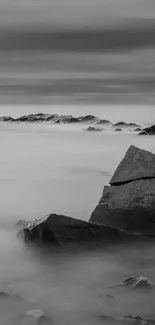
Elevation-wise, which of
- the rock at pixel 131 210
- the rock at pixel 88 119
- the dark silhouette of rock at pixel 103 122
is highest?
the rock at pixel 88 119

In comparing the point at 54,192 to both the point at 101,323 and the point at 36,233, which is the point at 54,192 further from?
the point at 101,323

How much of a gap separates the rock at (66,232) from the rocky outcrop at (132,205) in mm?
699

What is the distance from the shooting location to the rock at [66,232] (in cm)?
1202

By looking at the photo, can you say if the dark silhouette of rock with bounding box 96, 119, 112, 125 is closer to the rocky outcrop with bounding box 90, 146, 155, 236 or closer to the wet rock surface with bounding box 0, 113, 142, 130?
the wet rock surface with bounding box 0, 113, 142, 130

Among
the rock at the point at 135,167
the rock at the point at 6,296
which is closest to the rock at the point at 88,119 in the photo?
the rock at the point at 135,167

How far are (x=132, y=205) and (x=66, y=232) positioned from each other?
198 cm

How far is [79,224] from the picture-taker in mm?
12188

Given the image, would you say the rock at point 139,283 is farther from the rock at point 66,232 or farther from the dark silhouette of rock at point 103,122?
the dark silhouette of rock at point 103,122

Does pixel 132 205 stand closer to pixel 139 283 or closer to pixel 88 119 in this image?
pixel 139 283

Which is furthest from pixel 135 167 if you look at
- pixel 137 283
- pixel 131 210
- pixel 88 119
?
pixel 88 119

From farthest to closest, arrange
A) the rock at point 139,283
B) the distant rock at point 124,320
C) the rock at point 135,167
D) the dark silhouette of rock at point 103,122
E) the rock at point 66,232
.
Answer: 1. the dark silhouette of rock at point 103,122
2. the rock at point 135,167
3. the rock at point 66,232
4. the rock at point 139,283
5. the distant rock at point 124,320

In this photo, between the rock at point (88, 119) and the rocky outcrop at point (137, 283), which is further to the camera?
A: the rock at point (88, 119)

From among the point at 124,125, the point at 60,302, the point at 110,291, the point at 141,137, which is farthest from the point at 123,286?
the point at 124,125

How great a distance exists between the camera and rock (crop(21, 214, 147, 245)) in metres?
12.0
